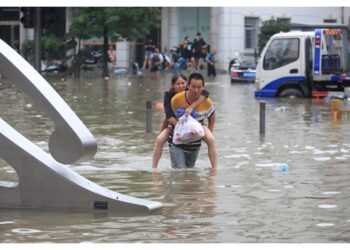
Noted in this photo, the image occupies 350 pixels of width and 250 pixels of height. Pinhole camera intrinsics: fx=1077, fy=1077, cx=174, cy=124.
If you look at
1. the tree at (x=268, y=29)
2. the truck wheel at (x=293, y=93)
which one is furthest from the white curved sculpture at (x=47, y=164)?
the tree at (x=268, y=29)

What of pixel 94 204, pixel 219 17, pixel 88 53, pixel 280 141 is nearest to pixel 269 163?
pixel 280 141

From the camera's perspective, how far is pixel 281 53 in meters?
32.7

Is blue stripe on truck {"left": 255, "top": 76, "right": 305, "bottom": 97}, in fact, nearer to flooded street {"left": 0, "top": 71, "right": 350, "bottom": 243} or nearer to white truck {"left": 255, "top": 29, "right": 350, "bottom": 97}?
white truck {"left": 255, "top": 29, "right": 350, "bottom": 97}

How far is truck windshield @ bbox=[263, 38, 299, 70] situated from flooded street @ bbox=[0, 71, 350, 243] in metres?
8.04

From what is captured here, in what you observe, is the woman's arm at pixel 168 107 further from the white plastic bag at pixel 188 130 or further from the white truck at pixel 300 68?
the white truck at pixel 300 68

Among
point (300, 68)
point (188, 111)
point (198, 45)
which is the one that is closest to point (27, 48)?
point (198, 45)

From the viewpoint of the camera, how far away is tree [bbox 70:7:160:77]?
48719mm

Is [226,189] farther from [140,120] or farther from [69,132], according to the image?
[140,120]

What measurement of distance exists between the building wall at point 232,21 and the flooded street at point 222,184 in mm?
35904

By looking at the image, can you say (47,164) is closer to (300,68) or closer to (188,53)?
(300,68)

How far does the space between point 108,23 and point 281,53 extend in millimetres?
17164

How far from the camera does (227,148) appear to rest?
16953 millimetres

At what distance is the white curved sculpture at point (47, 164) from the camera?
9875 mm

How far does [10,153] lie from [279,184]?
3663mm
